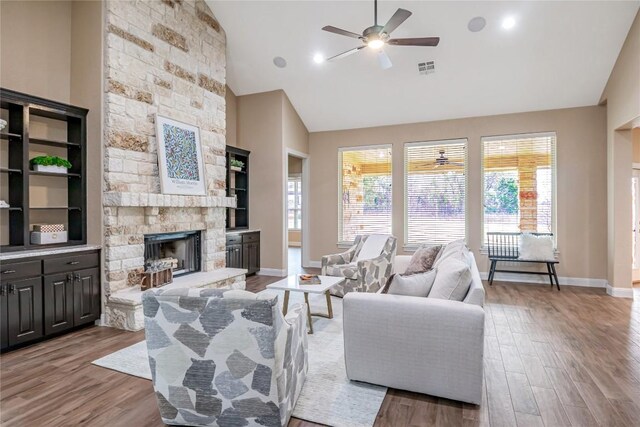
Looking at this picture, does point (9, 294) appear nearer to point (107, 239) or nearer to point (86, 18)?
point (107, 239)

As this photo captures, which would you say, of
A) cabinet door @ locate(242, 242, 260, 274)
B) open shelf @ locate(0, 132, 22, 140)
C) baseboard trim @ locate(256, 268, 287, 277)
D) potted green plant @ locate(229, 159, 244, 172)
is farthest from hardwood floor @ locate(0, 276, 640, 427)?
potted green plant @ locate(229, 159, 244, 172)

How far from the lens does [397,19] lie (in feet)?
11.7

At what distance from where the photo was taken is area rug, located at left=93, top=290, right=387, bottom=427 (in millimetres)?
2223

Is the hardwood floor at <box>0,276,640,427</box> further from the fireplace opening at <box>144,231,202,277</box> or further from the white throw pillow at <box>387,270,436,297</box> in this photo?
the fireplace opening at <box>144,231,202,277</box>

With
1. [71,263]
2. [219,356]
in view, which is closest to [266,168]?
[71,263]

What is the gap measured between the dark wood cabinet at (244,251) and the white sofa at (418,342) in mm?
4023

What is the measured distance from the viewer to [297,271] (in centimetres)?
746

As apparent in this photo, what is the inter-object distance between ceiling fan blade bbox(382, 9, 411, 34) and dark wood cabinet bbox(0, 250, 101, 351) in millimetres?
4023

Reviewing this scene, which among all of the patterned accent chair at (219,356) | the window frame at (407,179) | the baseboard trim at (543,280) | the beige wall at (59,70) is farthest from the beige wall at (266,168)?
the patterned accent chair at (219,356)

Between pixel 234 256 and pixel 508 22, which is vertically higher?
pixel 508 22

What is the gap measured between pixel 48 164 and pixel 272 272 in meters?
4.06

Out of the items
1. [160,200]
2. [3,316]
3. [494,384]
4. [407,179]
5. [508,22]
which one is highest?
[508,22]

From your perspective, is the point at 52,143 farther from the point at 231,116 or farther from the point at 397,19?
the point at 397,19

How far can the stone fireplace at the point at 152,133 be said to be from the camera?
3918mm
